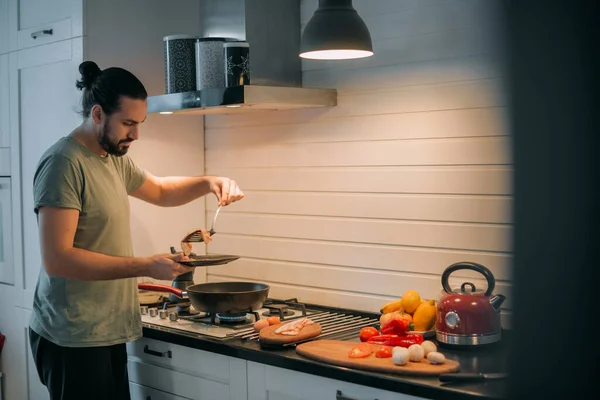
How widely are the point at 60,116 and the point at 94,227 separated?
35.5 inches

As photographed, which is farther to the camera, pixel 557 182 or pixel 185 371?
pixel 185 371

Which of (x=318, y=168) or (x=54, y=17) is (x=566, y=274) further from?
(x=54, y=17)

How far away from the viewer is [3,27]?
3.41 m

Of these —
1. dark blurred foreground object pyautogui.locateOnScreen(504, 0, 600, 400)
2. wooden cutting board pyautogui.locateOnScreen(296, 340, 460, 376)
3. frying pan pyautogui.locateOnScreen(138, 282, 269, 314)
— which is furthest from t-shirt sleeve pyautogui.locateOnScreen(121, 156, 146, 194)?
dark blurred foreground object pyautogui.locateOnScreen(504, 0, 600, 400)

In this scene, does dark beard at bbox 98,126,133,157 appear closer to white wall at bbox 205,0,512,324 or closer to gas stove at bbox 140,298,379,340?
gas stove at bbox 140,298,379,340

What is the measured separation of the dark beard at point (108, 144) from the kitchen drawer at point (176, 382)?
2.52ft

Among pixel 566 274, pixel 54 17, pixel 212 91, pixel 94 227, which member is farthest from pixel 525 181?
pixel 54 17

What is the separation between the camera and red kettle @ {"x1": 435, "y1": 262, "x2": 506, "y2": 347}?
218 centimetres

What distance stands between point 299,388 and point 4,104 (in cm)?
204

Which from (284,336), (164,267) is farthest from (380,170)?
(164,267)

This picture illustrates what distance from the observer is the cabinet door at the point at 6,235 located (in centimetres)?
340

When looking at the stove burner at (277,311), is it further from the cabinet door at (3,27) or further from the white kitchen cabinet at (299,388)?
the cabinet door at (3,27)

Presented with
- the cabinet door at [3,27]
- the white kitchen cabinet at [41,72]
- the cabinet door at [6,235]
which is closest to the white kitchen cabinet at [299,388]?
the white kitchen cabinet at [41,72]

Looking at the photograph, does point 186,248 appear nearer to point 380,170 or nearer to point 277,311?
point 277,311
